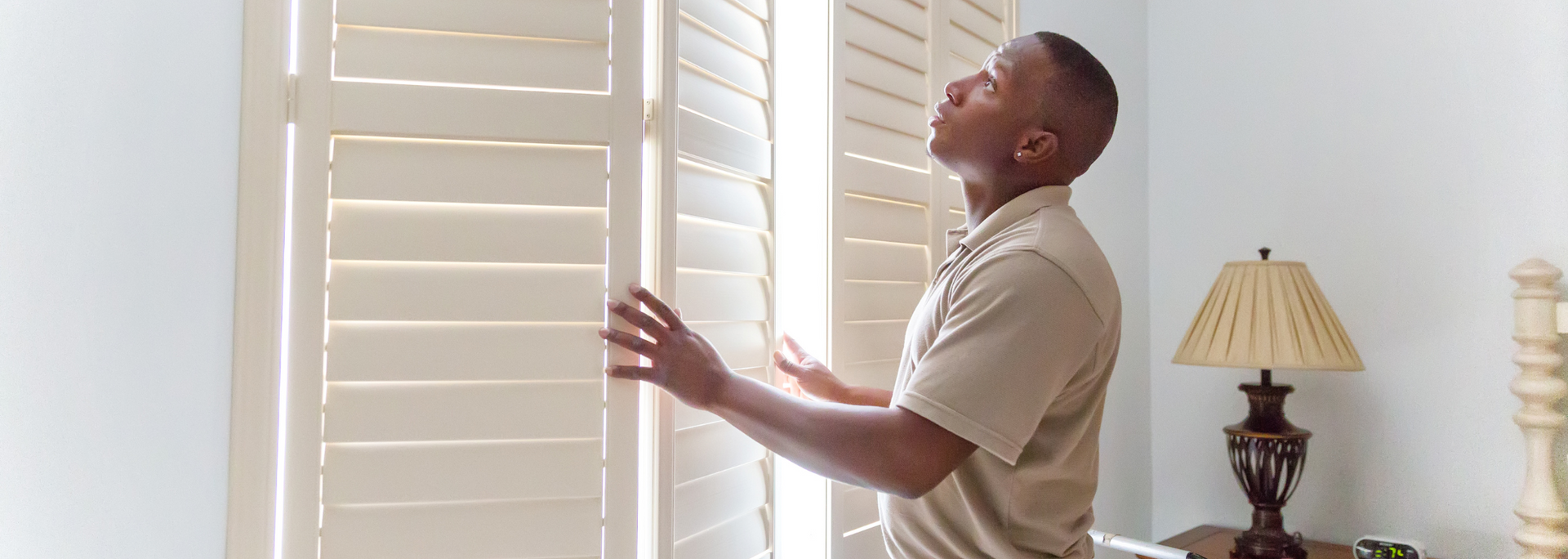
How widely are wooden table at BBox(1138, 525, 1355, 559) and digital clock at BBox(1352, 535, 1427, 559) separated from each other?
0.14 metres

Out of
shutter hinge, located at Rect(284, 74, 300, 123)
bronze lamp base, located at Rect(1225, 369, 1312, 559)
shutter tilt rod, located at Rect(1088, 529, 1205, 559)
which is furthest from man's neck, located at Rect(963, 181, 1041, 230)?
bronze lamp base, located at Rect(1225, 369, 1312, 559)

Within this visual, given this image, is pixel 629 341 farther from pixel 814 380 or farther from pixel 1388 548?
pixel 1388 548

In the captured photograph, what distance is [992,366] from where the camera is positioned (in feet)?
2.98

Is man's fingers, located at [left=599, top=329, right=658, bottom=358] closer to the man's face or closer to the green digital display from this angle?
the man's face

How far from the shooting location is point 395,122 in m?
0.92

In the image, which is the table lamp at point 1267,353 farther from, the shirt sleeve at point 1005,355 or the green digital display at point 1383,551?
the shirt sleeve at point 1005,355

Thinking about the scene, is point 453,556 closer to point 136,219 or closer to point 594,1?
point 136,219

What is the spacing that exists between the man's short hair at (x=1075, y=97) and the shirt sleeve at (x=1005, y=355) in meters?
0.28

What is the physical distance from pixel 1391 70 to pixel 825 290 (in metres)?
1.55

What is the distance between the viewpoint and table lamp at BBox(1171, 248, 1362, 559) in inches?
73.2

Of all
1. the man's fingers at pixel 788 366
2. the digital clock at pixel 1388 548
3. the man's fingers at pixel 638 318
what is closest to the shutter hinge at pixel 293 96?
the man's fingers at pixel 638 318

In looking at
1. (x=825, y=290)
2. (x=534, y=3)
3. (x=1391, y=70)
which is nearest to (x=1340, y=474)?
(x=1391, y=70)

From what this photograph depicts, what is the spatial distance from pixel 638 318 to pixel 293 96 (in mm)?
395

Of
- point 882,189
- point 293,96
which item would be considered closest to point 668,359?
point 293,96
